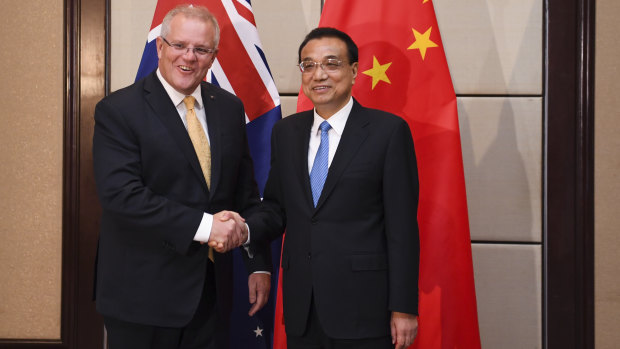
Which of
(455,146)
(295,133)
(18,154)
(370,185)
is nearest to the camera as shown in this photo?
(370,185)

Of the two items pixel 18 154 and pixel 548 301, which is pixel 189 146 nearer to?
pixel 18 154

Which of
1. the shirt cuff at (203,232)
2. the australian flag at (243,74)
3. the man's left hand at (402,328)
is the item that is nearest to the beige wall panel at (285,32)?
the australian flag at (243,74)

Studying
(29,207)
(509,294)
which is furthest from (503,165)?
(29,207)

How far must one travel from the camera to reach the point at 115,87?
2541mm

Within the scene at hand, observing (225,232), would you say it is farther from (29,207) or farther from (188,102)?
(29,207)

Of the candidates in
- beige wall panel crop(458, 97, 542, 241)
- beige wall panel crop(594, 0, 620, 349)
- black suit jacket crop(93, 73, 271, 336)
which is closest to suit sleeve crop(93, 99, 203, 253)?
black suit jacket crop(93, 73, 271, 336)

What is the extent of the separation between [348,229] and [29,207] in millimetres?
1856

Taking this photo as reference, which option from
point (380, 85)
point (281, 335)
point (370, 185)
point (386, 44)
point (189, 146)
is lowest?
point (281, 335)

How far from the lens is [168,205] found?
1483mm

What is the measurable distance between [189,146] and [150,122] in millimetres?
140

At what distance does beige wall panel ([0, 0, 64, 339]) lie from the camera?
2543mm

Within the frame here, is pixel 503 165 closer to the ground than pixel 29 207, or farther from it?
farther from it

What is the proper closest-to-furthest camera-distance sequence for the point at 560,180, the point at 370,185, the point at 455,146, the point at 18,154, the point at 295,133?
the point at 370,185 < the point at 295,133 < the point at 455,146 < the point at 560,180 < the point at 18,154

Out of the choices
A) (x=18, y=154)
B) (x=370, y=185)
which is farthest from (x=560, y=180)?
(x=18, y=154)
